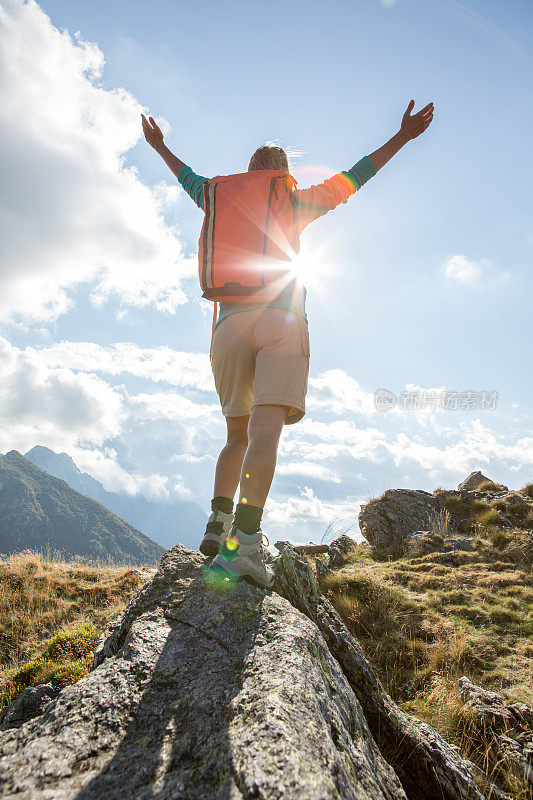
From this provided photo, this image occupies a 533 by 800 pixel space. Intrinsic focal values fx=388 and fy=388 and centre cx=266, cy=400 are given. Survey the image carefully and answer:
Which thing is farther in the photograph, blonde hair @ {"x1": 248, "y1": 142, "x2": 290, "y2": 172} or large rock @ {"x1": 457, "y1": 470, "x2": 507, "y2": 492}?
large rock @ {"x1": 457, "y1": 470, "x2": 507, "y2": 492}

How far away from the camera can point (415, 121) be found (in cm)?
366

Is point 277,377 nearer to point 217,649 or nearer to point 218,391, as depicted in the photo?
point 218,391

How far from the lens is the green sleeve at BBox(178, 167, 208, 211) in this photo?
386 centimetres

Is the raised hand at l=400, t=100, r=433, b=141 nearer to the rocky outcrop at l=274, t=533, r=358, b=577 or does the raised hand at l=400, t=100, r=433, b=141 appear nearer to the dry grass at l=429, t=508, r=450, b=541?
the rocky outcrop at l=274, t=533, r=358, b=577

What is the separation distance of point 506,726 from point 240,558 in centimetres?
255

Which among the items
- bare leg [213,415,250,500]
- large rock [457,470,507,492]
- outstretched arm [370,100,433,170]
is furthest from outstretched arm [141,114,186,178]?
large rock [457,470,507,492]

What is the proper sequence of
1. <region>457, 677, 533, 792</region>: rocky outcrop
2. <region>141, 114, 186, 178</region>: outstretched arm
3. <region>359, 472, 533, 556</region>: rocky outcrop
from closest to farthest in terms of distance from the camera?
<region>457, 677, 533, 792</region>: rocky outcrop, <region>141, 114, 186, 178</region>: outstretched arm, <region>359, 472, 533, 556</region>: rocky outcrop

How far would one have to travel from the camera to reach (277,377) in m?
2.81

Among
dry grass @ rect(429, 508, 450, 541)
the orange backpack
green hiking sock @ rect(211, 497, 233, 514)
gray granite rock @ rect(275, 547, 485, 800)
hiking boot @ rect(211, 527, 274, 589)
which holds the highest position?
the orange backpack

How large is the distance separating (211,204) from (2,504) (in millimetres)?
242644

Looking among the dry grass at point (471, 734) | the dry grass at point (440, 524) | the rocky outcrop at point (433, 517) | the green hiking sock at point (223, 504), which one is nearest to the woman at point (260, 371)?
the green hiking sock at point (223, 504)

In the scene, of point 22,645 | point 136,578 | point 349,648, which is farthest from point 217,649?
point 136,578

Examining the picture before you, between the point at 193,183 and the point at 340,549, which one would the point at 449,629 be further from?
the point at 193,183

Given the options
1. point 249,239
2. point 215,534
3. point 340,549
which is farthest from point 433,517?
point 249,239
